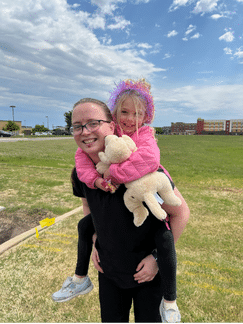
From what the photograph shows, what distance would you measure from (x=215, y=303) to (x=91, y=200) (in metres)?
2.27

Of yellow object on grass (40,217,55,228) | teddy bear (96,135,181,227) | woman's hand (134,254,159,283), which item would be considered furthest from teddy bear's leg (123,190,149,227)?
yellow object on grass (40,217,55,228)

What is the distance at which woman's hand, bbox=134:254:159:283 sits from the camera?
1.36 m

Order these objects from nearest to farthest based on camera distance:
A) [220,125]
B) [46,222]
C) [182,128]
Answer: [46,222], [220,125], [182,128]

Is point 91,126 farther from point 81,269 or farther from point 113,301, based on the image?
point 81,269

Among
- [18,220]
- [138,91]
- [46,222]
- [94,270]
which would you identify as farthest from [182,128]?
[138,91]

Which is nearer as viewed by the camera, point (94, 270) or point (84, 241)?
point (84, 241)

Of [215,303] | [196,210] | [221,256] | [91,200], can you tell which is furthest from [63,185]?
[91,200]

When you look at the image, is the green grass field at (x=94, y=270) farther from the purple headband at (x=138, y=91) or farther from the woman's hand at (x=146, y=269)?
the purple headband at (x=138, y=91)

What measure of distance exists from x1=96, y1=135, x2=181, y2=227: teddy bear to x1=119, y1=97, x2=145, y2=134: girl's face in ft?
1.17

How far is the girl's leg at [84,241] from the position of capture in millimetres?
1817

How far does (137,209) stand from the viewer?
1194mm

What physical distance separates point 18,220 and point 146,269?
4.23 meters

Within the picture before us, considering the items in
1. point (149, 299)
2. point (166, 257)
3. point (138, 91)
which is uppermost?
point (138, 91)

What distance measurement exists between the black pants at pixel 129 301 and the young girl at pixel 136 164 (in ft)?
0.26
